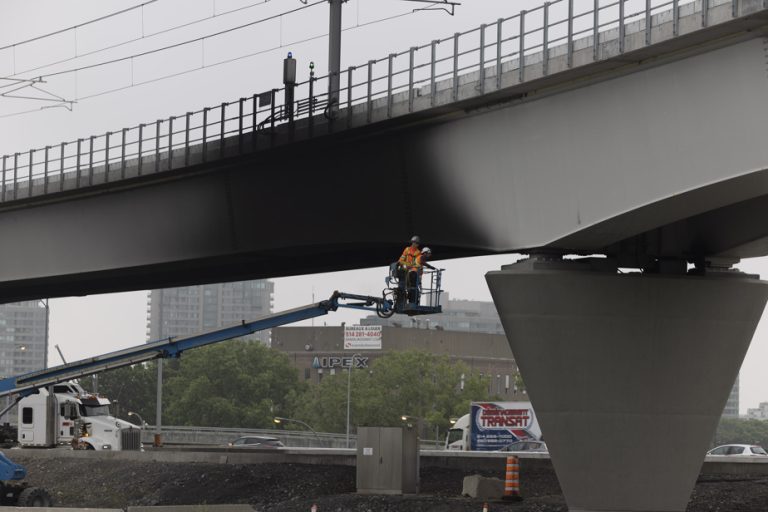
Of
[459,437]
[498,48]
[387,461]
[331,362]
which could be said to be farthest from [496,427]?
[331,362]

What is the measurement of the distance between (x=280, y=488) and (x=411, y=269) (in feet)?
31.2

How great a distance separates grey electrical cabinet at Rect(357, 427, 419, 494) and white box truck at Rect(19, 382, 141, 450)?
1341cm

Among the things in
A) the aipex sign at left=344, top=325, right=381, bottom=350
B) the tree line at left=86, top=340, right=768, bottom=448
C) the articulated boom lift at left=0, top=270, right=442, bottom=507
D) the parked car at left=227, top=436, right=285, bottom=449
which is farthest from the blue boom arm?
the aipex sign at left=344, top=325, right=381, bottom=350

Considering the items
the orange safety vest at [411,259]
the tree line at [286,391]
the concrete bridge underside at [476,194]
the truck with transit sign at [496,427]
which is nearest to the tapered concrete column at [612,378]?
the concrete bridge underside at [476,194]

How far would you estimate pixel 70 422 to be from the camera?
45.0m

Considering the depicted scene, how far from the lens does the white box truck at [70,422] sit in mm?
44281

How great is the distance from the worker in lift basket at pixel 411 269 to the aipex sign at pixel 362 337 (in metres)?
105

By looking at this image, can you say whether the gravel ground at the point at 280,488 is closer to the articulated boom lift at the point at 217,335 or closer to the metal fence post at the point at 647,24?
the articulated boom lift at the point at 217,335

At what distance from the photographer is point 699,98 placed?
22.0m

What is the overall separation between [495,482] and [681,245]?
8158 mm

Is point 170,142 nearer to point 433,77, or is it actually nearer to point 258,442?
point 433,77

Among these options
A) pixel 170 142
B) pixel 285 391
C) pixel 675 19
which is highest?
pixel 675 19

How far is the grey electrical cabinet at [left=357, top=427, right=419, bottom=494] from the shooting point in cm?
3397

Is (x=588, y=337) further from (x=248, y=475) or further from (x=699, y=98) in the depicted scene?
(x=248, y=475)
